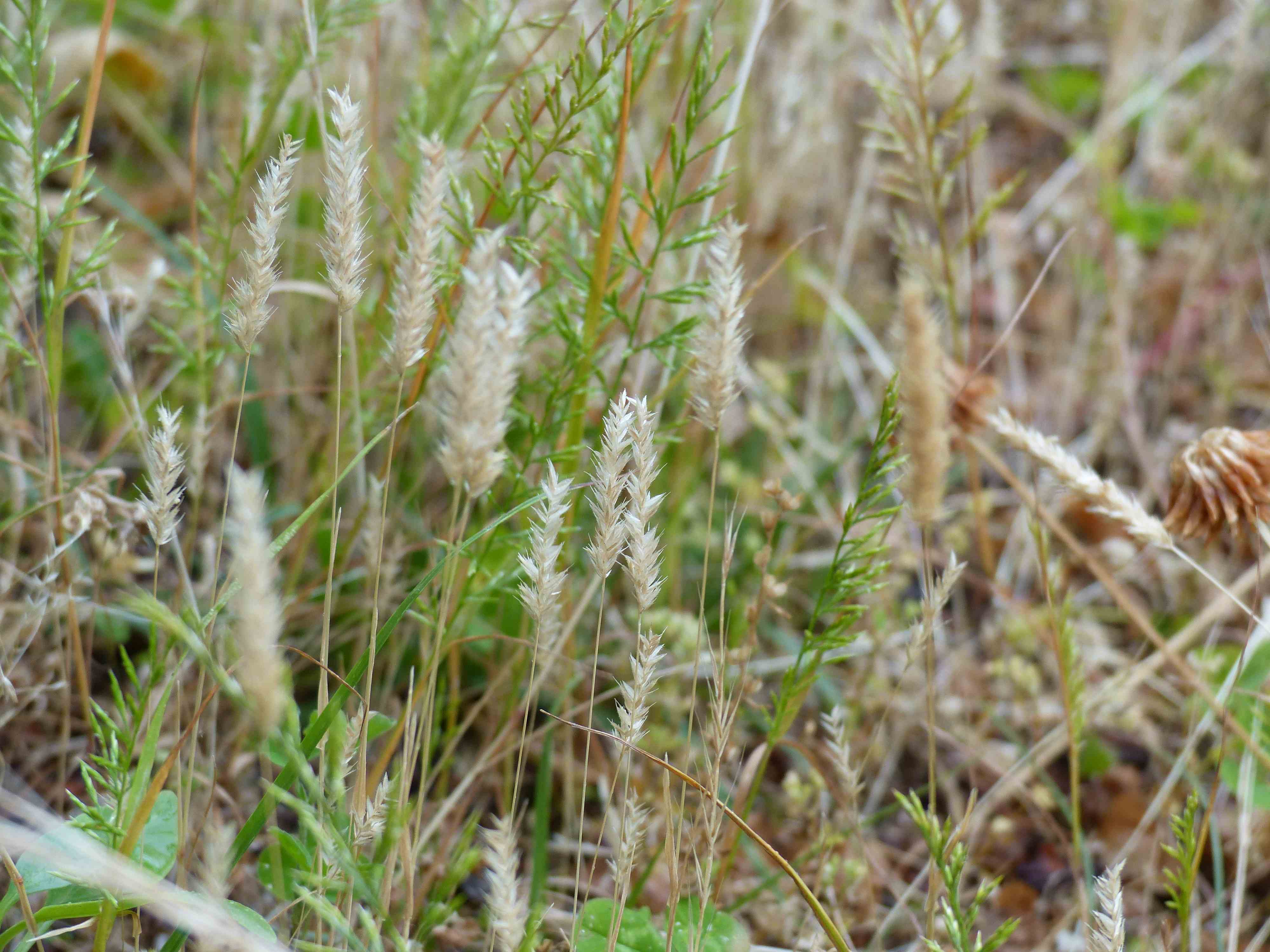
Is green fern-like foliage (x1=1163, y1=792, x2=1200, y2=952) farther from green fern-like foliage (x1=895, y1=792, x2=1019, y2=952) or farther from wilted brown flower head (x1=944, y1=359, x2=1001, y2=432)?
wilted brown flower head (x1=944, y1=359, x2=1001, y2=432)

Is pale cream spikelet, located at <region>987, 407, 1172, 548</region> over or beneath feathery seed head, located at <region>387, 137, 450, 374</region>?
beneath

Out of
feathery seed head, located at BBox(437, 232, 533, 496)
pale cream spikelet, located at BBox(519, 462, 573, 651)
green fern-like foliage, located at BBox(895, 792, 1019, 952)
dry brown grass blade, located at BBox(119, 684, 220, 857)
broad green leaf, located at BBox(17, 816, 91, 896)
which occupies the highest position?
feathery seed head, located at BBox(437, 232, 533, 496)

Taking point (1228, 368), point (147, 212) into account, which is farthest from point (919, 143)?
point (147, 212)

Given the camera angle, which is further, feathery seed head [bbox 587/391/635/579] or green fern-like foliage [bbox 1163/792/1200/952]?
green fern-like foliage [bbox 1163/792/1200/952]

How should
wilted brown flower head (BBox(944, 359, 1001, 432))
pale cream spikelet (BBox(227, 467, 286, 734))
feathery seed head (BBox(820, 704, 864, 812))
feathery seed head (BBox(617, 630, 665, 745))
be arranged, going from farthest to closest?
wilted brown flower head (BBox(944, 359, 1001, 432)) < feathery seed head (BBox(820, 704, 864, 812)) < feathery seed head (BBox(617, 630, 665, 745)) < pale cream spikelet (BBox(227, 467, 286, 734))

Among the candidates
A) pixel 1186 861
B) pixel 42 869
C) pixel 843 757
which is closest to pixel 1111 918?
pixel 1186 861

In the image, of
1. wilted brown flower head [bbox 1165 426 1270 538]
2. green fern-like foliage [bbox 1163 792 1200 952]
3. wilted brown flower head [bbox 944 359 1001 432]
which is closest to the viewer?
green fern-like foliage [bbox 1163 792 1200 952]

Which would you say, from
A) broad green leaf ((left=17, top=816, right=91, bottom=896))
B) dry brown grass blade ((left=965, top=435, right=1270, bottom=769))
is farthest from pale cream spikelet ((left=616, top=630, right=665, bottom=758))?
dry brown grass blade ((left=965, top=435, right=1270, bottom=769))
